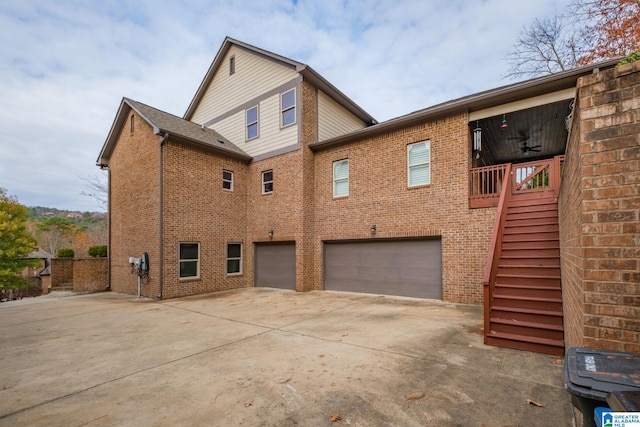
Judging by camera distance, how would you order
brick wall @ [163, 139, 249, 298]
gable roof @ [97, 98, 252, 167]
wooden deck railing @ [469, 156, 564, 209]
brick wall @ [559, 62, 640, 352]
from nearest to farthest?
brick wall @ [559, 62, 640, 352] < wooden deck railing @ [469, 156, 564, 209] < brick wall @ [163, 139, 249, 298] < gable roof @ [97, 98, 252, 167]

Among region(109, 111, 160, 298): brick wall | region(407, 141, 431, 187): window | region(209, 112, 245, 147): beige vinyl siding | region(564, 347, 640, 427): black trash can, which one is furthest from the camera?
region(209, 112, 245, 147): beige vinyl siding

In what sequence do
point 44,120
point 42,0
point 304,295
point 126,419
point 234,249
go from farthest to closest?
point 44,120 → point 234,249 → point 304,295 → point 42,0 → point 126,419

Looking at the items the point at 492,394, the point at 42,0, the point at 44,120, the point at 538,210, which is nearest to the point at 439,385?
the point at 492,394

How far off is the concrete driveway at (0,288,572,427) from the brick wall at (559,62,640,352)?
141cm

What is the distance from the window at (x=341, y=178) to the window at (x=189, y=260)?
6.16m

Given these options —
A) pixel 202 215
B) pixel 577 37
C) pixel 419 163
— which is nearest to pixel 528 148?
pixel 419 163

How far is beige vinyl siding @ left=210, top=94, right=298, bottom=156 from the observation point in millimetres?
12383

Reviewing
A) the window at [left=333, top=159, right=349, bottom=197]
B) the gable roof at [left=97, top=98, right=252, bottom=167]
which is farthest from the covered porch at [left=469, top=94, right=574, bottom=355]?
the gable roof at [left=97, top=98, right=252, bottom=167]

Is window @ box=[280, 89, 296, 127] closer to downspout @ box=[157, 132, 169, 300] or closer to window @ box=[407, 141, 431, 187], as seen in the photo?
downspout @ box=[157, 132, 169, 300]

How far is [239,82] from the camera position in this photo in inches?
574

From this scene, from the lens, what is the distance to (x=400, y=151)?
393 inches

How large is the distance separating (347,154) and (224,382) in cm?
914

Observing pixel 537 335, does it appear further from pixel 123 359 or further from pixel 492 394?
pixel 123 359

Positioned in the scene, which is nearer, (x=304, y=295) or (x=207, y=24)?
(x=304, y=295)
